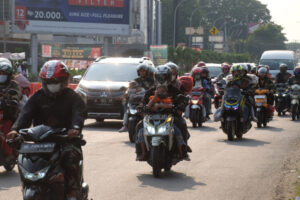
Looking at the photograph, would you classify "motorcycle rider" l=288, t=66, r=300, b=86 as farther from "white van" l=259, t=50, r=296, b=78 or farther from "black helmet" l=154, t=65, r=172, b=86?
"white van" l=259, t=50, r=296, b=78

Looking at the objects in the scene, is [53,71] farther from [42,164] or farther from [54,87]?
[42,164]

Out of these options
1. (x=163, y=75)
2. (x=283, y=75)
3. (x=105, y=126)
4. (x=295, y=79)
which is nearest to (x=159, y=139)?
(x=163, y=75)

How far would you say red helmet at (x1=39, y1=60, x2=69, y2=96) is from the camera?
6.23 m

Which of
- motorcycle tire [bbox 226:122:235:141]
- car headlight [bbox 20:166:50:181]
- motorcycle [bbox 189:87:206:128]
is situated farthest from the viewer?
motorcycle [bbox 189:87:206:128]

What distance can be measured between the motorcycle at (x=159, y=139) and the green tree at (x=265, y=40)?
147043mm

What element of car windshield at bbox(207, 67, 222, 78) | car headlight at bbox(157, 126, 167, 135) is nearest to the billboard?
car windshield at bbox(207, 67, 222, 78)

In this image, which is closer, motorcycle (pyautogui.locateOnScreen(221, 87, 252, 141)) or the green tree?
motorcycle (pyautogui.locateOnScreen(221, 87, 252, 141))

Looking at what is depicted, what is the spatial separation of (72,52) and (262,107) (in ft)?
161

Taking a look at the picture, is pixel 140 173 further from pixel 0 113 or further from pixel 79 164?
pixel 79 164

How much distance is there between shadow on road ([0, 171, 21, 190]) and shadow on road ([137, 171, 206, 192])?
170cm

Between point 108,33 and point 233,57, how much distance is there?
50506mm

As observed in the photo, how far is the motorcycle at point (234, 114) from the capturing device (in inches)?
610

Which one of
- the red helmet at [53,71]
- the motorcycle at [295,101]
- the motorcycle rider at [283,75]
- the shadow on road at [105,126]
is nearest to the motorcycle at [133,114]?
the shadow on road at [105,126]

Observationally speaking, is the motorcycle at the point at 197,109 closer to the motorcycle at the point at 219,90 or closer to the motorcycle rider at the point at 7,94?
the motorcycle at the point at 219,90
